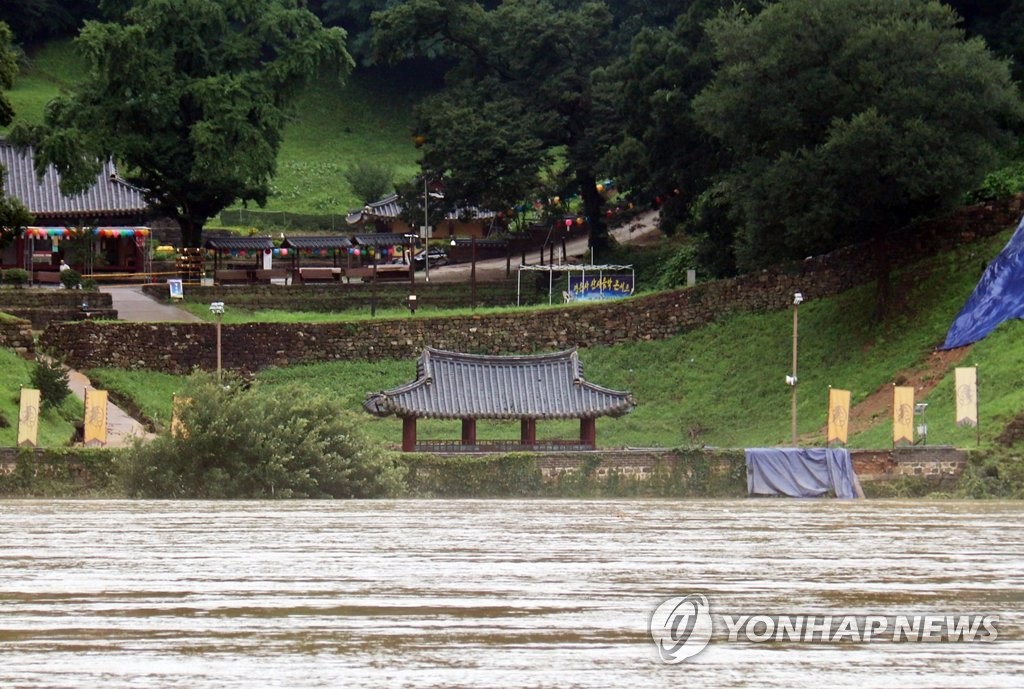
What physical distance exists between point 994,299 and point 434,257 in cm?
2994

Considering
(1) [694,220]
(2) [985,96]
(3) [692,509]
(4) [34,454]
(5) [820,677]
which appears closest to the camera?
(5) [820,677]

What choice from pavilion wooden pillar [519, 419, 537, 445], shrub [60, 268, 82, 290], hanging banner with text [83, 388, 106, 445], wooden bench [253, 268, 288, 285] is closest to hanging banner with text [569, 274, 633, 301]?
wooden bench [253, 268, 288, 285]

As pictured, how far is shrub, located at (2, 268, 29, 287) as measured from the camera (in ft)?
165

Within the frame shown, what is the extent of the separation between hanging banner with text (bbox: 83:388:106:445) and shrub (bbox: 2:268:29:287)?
17.7m

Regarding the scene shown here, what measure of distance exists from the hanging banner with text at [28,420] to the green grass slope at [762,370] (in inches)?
348

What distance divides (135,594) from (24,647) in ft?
6.30

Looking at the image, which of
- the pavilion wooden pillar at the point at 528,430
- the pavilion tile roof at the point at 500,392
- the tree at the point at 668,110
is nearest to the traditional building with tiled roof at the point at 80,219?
the tree at the point at 668,110

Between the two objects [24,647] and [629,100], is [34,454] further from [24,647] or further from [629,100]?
[629,100]

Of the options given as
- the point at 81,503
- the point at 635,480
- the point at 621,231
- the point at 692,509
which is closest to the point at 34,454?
the point at 81,503

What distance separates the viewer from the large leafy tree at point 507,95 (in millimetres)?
58094

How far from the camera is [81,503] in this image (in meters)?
23.2

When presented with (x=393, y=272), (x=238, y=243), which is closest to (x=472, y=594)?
(x=393, y=272)

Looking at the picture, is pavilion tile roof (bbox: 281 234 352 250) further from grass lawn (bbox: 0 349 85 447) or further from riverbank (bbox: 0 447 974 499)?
riverbank (bbox: 0 447 974 499)

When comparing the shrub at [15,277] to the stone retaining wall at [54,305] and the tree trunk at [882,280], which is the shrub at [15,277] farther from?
the tree trunk at [882,280]
